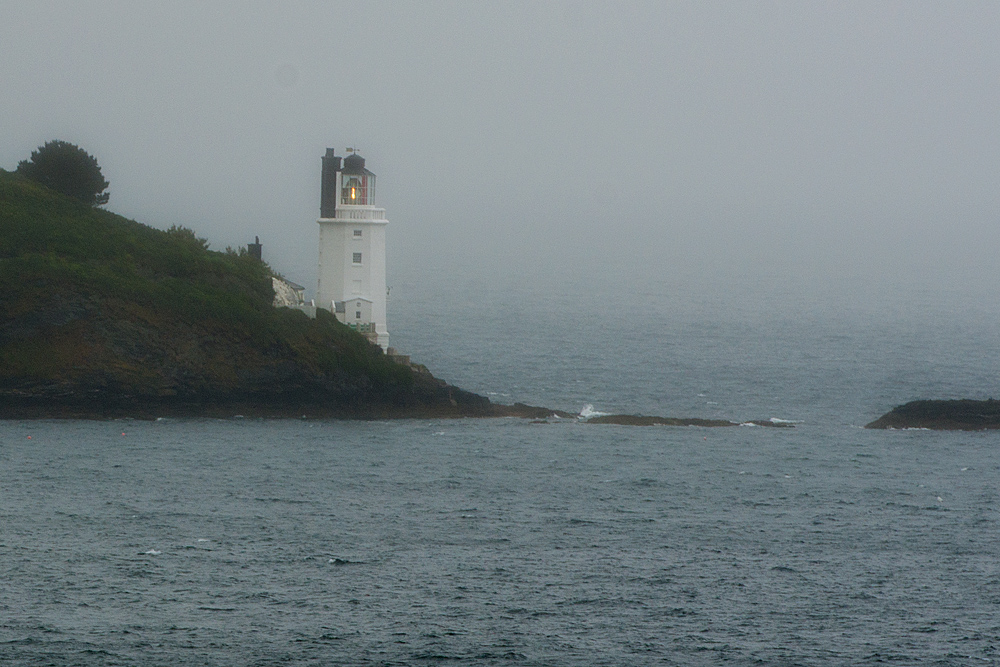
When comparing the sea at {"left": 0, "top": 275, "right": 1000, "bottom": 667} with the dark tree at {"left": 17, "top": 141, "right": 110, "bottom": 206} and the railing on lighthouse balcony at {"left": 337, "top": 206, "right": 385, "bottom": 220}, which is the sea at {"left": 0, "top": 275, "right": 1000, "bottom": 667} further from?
the dark tree at {"left": 17, "top": 141, "right": 110, "bottom": 206}

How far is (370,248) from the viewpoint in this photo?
63.8 m

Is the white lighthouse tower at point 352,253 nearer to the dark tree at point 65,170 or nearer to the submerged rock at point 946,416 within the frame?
the dark tree at point 65,170

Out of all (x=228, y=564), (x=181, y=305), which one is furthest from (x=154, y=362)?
(x=228, y=564)

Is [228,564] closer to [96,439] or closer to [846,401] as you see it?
[96,439]

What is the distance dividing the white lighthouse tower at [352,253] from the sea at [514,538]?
824cm

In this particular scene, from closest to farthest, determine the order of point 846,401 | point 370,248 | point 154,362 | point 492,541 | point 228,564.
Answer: point 228,564 < point 492,541 < point 154,362 < point 370,248 < point 846,401

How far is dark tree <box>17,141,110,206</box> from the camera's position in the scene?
208 feet

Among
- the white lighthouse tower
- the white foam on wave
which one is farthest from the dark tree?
the white foam on wave

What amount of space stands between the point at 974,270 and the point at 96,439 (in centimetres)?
17493

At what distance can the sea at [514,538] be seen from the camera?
98.5ft

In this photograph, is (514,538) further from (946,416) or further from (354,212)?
(946,416)

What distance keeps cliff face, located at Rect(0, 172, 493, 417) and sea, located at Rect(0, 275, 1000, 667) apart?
59.5 inches

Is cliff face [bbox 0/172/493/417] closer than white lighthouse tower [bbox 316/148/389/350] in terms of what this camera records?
Yes

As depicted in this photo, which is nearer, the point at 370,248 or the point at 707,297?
the point at 370,248
